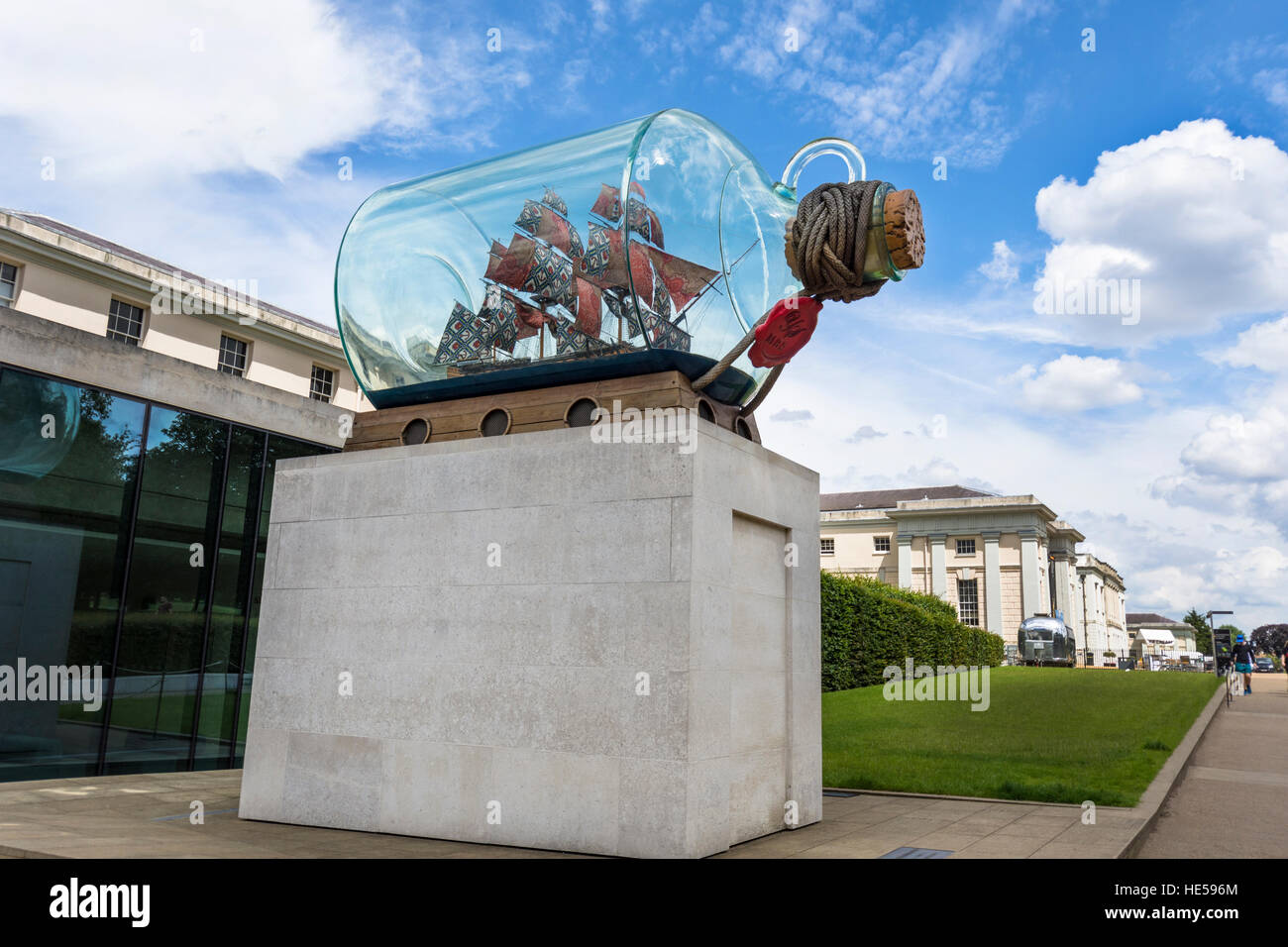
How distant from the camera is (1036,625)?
48875 millimetres

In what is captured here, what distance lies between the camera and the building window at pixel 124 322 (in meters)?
26.8

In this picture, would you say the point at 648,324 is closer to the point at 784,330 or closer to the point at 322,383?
the point at 784,330

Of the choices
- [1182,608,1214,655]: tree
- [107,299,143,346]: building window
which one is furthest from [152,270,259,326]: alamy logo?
[1182,608,1214,655]: tree

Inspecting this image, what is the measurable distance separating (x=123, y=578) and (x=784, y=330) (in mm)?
11434

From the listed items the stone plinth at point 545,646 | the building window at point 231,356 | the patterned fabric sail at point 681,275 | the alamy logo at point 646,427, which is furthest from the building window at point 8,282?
the patterned fabric sail at point 681,275

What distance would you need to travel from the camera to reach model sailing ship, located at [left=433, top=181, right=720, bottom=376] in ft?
23.5

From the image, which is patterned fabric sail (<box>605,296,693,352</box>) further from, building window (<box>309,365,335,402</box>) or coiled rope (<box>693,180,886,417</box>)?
building window (<box>309,365,335,402</box>)

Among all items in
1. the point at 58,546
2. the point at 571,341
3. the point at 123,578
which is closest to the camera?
the point at 571,341

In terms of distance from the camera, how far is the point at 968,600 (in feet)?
236

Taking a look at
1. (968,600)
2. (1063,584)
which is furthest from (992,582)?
(1063,584)

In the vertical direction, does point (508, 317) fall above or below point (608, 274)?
below

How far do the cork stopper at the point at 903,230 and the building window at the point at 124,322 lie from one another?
26185 millimetres
